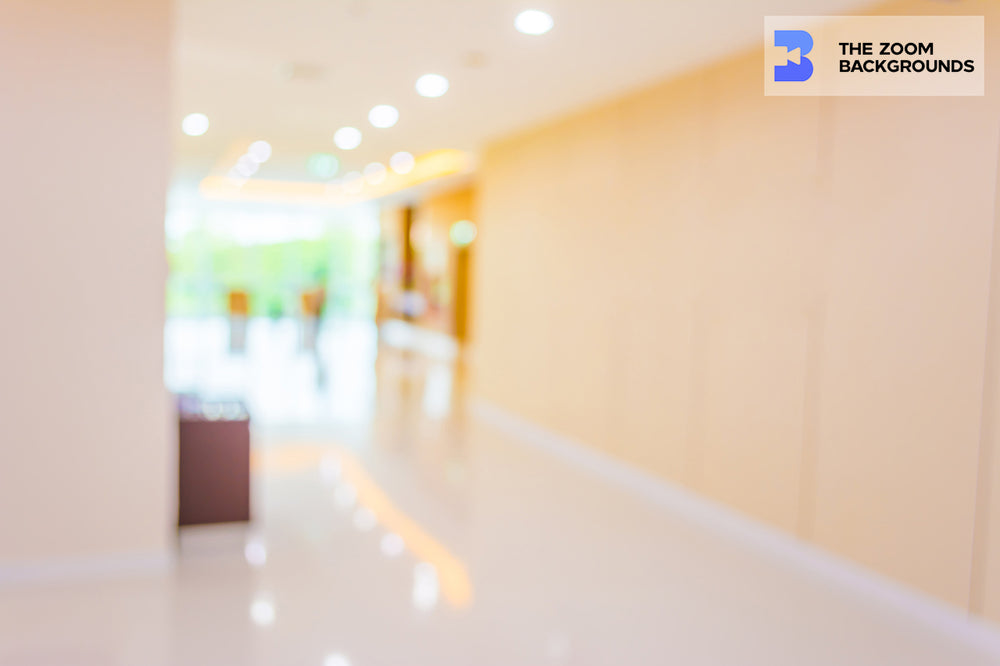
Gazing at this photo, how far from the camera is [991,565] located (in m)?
3.20

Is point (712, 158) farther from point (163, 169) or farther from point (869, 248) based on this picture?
point (163, 169)

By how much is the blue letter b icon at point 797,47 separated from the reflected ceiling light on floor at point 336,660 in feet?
11.7

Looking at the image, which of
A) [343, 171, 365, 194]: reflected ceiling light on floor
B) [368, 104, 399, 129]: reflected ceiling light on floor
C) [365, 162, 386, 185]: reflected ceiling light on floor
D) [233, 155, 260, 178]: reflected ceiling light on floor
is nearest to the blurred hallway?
[368, 104, 399, 129]: reflected ceiling light on floor

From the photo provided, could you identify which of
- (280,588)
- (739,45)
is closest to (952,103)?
(739,45)

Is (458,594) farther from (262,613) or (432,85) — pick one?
(432,85)

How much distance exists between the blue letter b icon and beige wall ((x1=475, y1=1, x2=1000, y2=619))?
0.14m

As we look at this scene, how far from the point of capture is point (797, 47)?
13.6 ft

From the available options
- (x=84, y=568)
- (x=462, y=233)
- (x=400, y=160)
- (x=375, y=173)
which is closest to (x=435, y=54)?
(x=84, y=568)

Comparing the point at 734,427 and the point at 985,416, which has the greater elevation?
the point at 985,416

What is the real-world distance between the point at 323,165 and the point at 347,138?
2.73 meters

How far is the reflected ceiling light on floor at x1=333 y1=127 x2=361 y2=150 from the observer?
7.46 metres

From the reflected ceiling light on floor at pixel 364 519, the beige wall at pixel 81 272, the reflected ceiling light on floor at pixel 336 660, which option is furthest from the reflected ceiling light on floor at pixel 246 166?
the reflected ceiling light on floor at pixel 336 660

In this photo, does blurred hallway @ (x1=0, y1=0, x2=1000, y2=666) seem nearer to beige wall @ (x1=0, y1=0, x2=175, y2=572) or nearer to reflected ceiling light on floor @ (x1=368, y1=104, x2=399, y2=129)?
beige wall @ (x1=0, y1=0, x2=175, y2=572)

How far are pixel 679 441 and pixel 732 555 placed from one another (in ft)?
3.26
